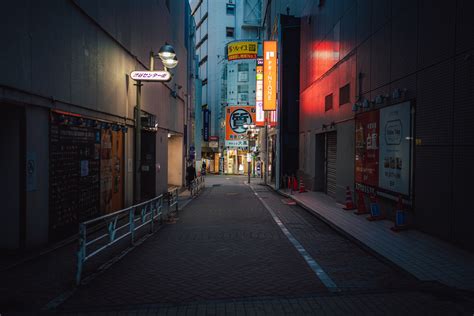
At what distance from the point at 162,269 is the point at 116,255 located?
1.60 meters

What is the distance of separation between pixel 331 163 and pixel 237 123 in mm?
39999

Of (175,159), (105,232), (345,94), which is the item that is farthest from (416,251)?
(175,159)

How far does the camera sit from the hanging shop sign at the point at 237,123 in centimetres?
6034

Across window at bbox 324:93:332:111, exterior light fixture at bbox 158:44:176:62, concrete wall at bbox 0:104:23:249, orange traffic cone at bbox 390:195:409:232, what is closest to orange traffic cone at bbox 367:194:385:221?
orange traffic cone at bbox 390:195:409:232

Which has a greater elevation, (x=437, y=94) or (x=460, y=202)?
(x=437, y=94)

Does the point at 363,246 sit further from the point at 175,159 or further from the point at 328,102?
the point at 175,159

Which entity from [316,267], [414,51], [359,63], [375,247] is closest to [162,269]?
[316,267]

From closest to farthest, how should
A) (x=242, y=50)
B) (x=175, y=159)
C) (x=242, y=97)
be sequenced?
(x=175, y=159), (x=242, y=50), (x=242, y=97)

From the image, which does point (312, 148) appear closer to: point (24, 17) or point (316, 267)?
point (316, 267)

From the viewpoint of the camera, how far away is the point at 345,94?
58.2ft

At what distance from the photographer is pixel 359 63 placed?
51.1ft

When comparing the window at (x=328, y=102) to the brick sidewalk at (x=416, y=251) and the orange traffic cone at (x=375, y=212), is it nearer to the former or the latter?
the brick sidewalk at (x=416, y=251)

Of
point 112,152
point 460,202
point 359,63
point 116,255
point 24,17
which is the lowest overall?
point 116,255

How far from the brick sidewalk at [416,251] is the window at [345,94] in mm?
6157
